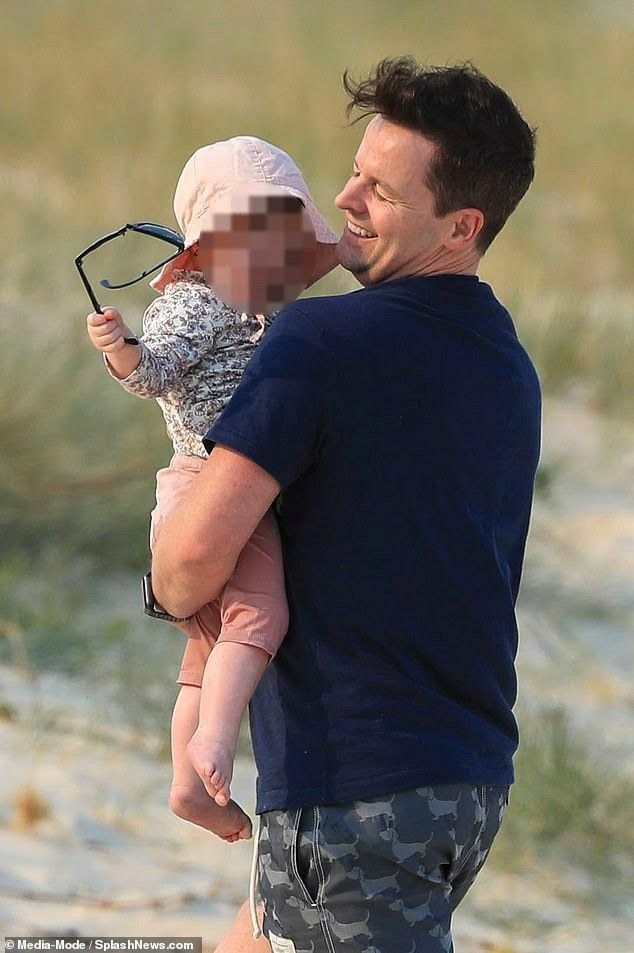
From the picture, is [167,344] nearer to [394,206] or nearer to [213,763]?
[394,206]

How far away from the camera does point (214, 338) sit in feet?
7.21

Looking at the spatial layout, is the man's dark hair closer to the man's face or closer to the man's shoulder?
the man's face

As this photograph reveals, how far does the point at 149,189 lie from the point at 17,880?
273 inches

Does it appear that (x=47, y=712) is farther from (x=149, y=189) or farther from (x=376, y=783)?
(x=149, y=189)

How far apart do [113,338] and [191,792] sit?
26.4 inches

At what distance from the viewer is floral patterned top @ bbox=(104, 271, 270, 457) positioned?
217 cm

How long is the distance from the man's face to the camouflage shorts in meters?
0.69

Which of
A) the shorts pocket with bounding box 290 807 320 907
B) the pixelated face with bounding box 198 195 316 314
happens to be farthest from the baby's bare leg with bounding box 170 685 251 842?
the pixelated face with bounding box 198 195 316 314

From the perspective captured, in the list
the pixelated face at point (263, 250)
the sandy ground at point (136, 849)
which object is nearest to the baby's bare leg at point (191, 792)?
the pixelated face at point (263, 250)

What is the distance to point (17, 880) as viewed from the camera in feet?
12.6

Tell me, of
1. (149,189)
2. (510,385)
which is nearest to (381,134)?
(510,385)

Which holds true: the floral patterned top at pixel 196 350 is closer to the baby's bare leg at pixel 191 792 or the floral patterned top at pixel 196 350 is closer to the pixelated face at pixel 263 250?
the pixelated face at pixel 263 250

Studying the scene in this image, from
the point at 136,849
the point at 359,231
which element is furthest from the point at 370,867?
the point at 136,849

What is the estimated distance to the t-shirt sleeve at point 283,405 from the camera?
71.3 inches
